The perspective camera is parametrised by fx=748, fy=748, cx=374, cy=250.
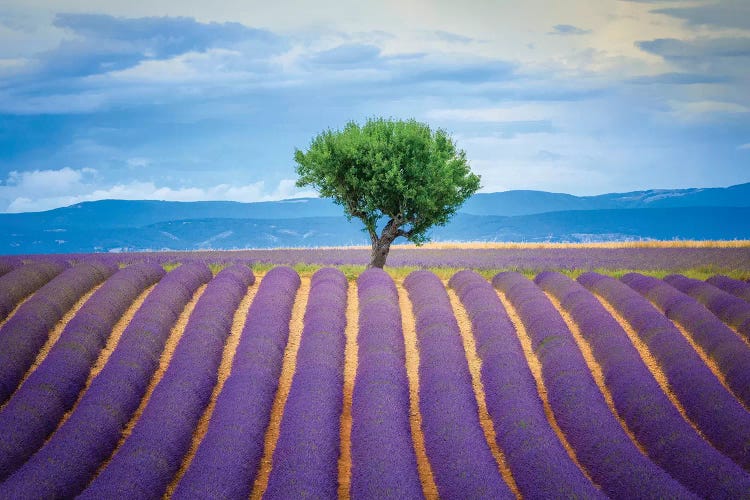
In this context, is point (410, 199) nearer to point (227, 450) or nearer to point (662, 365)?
point (662, 365)

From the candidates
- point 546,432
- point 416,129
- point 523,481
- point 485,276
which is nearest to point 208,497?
point 523,481

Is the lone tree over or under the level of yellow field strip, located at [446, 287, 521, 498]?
over

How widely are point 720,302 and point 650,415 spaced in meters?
7.00

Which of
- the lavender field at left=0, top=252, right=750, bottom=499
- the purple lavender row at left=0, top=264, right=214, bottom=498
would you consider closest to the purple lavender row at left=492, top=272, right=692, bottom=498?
the lavender field at left=0, top=252, right=750, bottom=499

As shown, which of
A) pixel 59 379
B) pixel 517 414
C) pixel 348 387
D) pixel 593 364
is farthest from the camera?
pixel 593 364

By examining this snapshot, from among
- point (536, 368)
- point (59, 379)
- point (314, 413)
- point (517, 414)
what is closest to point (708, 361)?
point (536, 368)

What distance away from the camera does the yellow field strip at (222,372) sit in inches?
443

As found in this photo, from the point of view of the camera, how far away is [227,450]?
34.6ft

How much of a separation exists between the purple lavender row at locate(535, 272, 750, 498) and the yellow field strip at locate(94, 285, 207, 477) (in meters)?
8.25

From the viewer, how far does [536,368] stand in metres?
14.5

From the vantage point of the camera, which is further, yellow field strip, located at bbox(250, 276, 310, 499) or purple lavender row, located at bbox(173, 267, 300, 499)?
yellow field strip, located at bbox(250, 276, 310, 499)

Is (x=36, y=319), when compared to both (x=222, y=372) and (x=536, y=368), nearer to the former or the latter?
(x=222, y=372)

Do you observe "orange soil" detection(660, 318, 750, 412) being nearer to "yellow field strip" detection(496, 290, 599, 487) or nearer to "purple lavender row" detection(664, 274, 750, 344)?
"purple lavender row" detection(664, 274, 750, 344)

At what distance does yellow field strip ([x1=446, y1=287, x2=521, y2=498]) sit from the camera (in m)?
11.2
